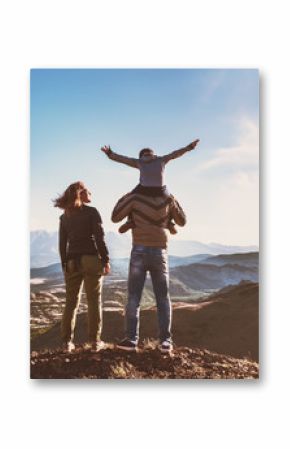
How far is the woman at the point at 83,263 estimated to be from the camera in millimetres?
4562

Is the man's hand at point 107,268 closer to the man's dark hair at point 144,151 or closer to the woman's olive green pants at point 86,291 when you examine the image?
the woman's olive green pants at point 86,291

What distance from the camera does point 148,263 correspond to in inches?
181

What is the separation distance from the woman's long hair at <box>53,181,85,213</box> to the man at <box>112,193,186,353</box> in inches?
14.9

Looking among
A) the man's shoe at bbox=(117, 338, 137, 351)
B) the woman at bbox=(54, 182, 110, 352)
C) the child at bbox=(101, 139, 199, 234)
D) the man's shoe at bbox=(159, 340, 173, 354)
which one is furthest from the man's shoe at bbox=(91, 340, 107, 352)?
the child at bbox=(101, 139, 199, 234)

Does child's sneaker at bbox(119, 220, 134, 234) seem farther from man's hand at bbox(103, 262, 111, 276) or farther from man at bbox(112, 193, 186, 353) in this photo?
man's hand at bbox(103, 262, 111, 276)

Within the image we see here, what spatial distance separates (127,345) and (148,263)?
0.68 meters

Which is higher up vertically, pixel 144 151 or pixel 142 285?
pixel 144 151

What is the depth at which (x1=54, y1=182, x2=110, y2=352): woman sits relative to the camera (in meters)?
4.56

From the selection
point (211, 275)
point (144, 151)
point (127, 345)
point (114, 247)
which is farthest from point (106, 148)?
point (127, 345)

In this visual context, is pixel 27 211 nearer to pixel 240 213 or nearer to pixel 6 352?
pixel 6 352

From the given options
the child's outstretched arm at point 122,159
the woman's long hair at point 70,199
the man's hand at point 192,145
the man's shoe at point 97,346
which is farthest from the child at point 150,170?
the man's shoe at point 97,346

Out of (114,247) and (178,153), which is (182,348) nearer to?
Result: (114,247)

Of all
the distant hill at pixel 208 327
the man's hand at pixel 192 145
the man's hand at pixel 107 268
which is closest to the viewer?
the man's hand at pixel 107 268

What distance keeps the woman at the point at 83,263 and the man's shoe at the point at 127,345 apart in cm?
16
